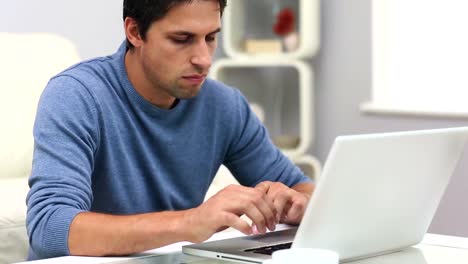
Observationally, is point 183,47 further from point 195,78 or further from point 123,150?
point 123,150

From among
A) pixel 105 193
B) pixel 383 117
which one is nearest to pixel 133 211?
pixel 105 193

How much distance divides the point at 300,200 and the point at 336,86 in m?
2.07

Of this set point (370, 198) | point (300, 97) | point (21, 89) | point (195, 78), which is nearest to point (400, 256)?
point (370, 198)

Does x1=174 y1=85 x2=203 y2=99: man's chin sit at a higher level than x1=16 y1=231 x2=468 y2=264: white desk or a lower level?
higher

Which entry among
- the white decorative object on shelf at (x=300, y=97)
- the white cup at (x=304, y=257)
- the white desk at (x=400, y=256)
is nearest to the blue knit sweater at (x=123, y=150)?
the white desk at (x=400, y=256)

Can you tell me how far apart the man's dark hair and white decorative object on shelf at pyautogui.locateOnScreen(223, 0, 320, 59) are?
1.67 m

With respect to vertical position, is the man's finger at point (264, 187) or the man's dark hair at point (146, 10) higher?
the man's dark hair at point (146, 10)

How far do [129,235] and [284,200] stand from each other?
0.82ft

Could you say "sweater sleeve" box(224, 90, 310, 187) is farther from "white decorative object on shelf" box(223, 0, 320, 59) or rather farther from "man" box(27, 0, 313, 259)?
"white decorative object on shelf" box(223, 0, 320, 59)

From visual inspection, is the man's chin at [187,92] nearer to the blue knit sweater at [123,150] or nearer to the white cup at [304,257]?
the blue knit sweater at [123,150]

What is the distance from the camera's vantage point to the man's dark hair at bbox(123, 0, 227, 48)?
4.82 ft

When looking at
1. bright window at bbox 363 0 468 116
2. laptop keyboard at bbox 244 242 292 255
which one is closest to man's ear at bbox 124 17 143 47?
laptop keyboard at bbox 244 242 292 255

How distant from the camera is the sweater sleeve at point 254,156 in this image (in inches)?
66.0

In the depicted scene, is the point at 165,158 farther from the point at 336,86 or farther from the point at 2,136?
the point at 336,86
